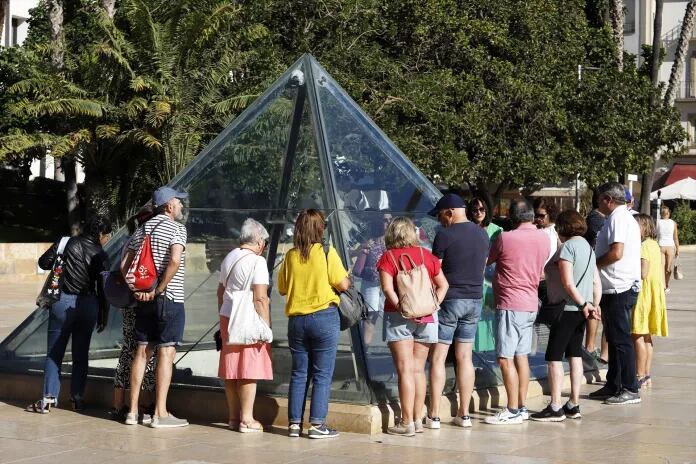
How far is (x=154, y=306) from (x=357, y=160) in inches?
83.5

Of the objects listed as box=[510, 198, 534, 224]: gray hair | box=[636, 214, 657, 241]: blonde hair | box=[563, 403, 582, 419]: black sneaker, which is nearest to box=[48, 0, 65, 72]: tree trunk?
box=[636, 214, 657, 241]: blonde hair

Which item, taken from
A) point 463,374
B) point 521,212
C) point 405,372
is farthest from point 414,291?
point 521,212

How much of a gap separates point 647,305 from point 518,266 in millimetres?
2240

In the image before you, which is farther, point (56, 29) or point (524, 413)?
point (56, 29)

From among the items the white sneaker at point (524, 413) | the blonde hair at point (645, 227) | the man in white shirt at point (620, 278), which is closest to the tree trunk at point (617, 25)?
the blonde hair at point (645, 227)

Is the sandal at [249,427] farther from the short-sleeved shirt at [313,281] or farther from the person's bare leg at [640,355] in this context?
the person's bare leg at [640,355]

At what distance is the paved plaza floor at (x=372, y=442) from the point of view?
23.7 feet

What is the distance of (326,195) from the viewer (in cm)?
888

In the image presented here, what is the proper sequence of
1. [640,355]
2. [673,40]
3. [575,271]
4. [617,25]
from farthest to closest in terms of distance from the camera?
[673,40] → [617,25] → [640,355] → [575,271]

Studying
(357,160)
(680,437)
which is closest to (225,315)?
(357,160)

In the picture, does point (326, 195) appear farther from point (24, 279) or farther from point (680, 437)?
point (24, 279)

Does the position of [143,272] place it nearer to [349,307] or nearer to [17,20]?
[349,307]

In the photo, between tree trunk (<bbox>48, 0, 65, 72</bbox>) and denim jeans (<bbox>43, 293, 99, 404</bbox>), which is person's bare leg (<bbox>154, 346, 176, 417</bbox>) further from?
tree trunk (<bbox>48, 0, 65, 72</bbox>)

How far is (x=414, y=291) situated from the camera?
772 centimetres
